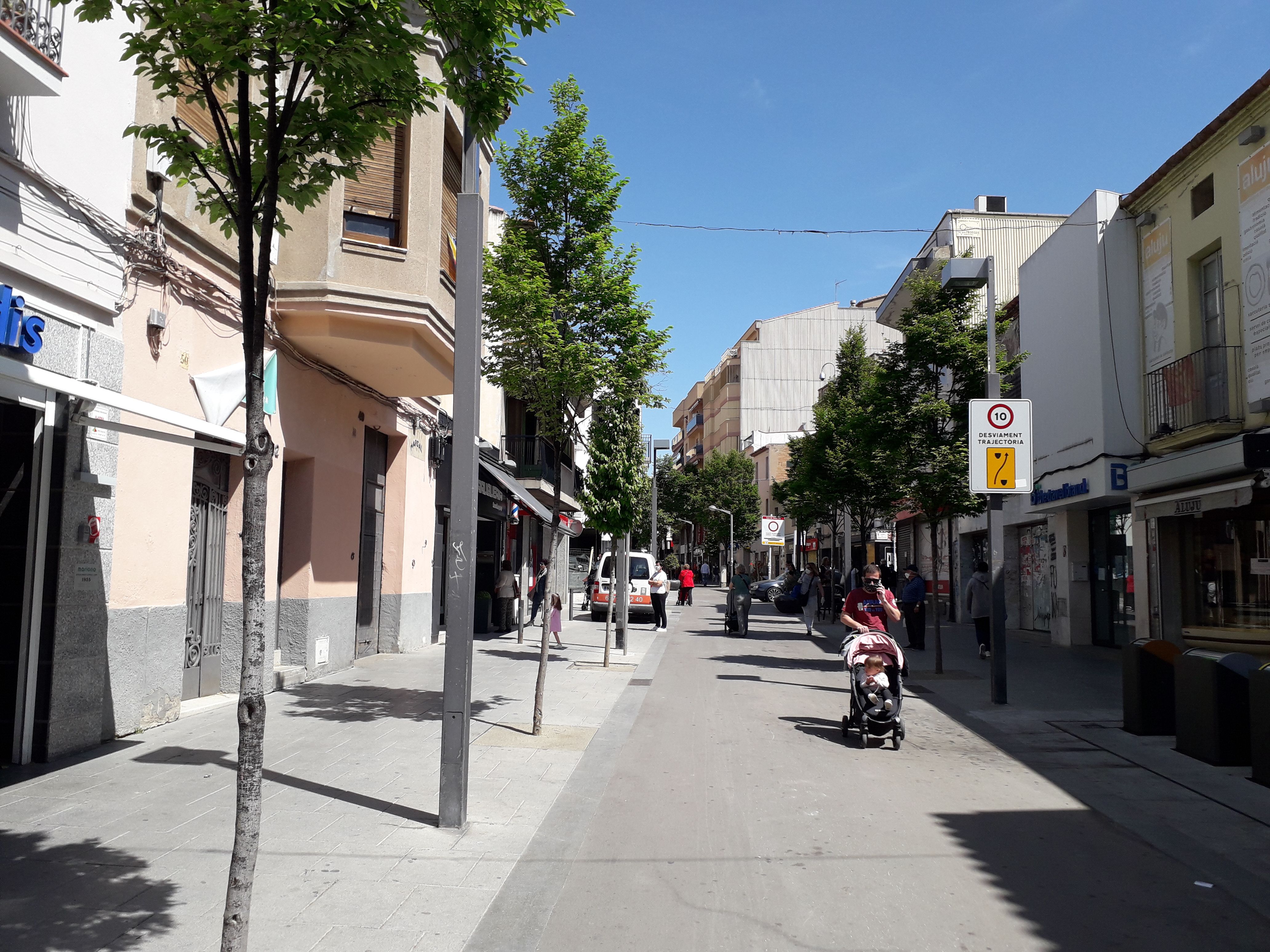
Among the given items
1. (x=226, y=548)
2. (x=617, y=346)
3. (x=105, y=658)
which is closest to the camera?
(x=105, y=658)

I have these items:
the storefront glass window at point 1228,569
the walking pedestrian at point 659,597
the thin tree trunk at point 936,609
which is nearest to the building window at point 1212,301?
the storefront glass window at point 1228,569

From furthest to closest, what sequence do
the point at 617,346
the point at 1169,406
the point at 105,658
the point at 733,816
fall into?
the point at 1169,406 → the point at 617,346 → the point at 105,658 → the point at 733,816

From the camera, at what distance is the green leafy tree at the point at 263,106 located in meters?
3.64

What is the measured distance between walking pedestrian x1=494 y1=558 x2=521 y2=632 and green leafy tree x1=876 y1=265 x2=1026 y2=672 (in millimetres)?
10267

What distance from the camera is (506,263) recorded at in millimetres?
12758

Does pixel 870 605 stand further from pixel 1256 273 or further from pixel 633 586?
pixel 633 586

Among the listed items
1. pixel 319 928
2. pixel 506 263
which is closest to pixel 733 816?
pixel 319 928

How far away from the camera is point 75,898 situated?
4707 millimetres

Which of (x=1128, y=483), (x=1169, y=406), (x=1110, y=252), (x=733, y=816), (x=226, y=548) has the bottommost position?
(x=733, y=816)

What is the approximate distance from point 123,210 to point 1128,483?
16.6m

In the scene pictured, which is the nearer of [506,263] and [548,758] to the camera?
[548,758]

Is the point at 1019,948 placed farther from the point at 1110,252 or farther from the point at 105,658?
the point at 1110,252

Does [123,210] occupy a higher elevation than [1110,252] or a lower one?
lower

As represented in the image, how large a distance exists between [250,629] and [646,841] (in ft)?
11.4
